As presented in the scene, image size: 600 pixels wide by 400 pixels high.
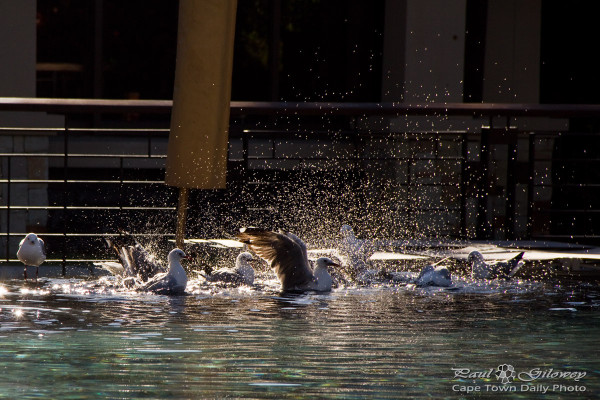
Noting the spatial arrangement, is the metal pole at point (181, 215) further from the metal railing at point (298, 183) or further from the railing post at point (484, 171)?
the railing post at point (484, 171)

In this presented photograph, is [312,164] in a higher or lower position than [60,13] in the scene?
lower

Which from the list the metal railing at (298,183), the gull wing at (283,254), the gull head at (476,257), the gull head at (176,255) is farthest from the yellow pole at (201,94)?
the metal railing at (298,183)

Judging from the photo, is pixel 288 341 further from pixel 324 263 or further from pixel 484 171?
pixel 484 171

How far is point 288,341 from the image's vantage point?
4863 millimetres

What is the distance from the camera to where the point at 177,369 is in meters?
4.20

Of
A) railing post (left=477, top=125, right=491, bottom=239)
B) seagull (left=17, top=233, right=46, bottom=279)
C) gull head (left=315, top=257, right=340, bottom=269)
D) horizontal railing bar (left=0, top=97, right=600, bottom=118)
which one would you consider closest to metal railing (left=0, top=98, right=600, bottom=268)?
railing post (left=477, top=125, right=491, bottom=239)

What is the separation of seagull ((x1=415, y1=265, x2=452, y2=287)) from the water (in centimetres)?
10

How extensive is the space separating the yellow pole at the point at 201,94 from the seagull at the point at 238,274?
0.61 meters

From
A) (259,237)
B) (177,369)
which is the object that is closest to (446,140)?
(259,237)

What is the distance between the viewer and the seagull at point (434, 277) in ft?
22.4

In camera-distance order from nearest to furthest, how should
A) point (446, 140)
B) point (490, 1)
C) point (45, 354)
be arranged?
point (45, 354) → point (446, 140) → point (490, 1)

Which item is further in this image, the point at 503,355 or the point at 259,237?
the point at 259,237

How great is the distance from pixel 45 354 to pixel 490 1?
8965mm

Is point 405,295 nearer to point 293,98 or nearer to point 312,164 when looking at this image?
point 312,164
